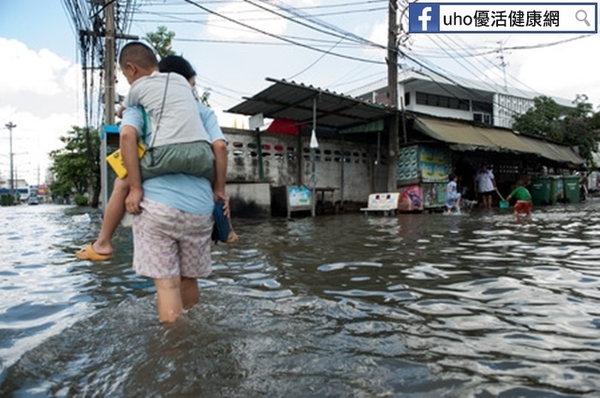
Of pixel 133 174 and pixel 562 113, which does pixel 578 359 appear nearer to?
pixel 133 174

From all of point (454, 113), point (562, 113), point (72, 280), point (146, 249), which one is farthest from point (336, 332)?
point (454, 113)

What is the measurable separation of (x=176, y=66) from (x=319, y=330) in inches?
72.9

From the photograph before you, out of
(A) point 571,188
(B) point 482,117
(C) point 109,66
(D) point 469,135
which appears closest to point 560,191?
(A) point 571,188

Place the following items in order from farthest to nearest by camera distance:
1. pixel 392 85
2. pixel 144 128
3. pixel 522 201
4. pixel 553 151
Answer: pixel 553 151 < pixel 392 85 < pixel 522 201 < pixel 144 128

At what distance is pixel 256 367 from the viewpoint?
1966mm

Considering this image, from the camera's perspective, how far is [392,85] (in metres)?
14.6

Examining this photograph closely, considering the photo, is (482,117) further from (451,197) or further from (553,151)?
(451,197)

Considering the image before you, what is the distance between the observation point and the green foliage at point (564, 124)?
26438 millimetres

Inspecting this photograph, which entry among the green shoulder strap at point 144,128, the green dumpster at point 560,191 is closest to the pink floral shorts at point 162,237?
the green shoulder strap at point 144,128

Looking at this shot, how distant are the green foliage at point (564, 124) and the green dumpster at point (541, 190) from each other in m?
8.36

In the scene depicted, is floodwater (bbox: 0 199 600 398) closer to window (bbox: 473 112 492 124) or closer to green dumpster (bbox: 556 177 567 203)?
green dumpster (bbox: 556 177 567 203)

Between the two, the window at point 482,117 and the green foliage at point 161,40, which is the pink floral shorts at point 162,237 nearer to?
the green foliage at point 161,40

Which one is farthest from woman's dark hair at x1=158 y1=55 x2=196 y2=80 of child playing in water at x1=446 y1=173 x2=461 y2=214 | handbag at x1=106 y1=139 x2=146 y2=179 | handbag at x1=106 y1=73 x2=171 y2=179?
child playing in water at x1=446 y1=173 x2=461 y2=214

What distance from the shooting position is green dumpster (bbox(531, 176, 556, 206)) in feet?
61.7
